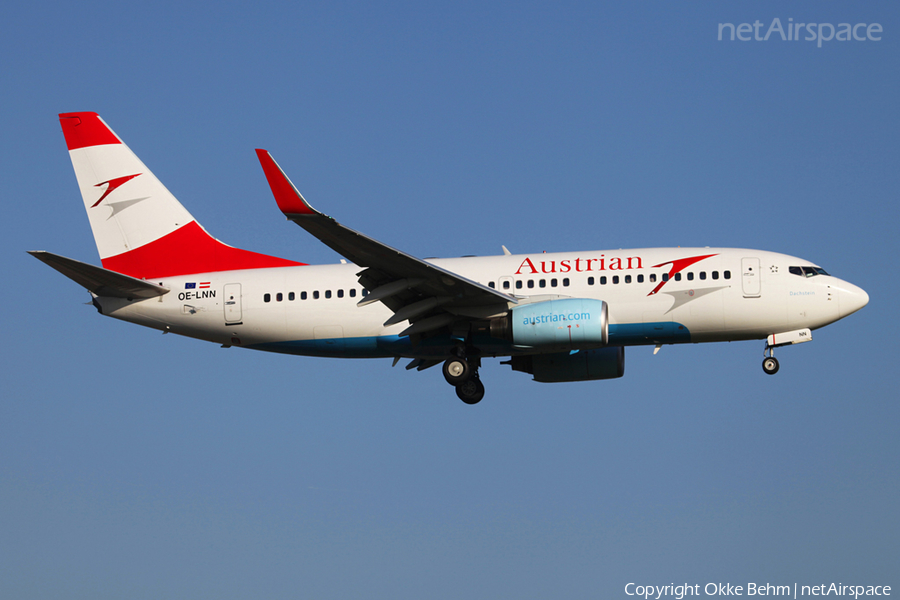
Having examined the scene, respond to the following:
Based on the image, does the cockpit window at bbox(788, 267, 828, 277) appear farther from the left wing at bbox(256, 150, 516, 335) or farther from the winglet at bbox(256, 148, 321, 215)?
the winglet at bbox(256, 148, 321, 215)

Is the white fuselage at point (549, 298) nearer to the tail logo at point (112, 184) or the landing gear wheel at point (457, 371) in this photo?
the landing gear wheel at point (457, 371)

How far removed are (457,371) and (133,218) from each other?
13279 mm

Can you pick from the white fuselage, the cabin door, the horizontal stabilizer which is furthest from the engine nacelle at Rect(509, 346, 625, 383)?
the horizontal stabilizer

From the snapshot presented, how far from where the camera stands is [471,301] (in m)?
30.2

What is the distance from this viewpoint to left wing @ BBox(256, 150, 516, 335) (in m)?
25.1

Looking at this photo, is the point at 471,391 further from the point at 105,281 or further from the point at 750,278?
the point at 105,281

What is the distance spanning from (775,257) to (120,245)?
879 inches

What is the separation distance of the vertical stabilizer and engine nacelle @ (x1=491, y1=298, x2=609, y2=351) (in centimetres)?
890

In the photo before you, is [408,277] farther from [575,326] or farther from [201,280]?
[201,280]

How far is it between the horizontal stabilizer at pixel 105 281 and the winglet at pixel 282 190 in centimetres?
869

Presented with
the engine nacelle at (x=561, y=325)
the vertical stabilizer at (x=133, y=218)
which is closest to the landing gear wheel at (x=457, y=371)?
the engine nacelle at (x=561, y=325)

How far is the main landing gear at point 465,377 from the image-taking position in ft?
104

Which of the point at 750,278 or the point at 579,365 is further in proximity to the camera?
the point at 579,365

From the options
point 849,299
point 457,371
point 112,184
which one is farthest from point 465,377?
point 112,184
